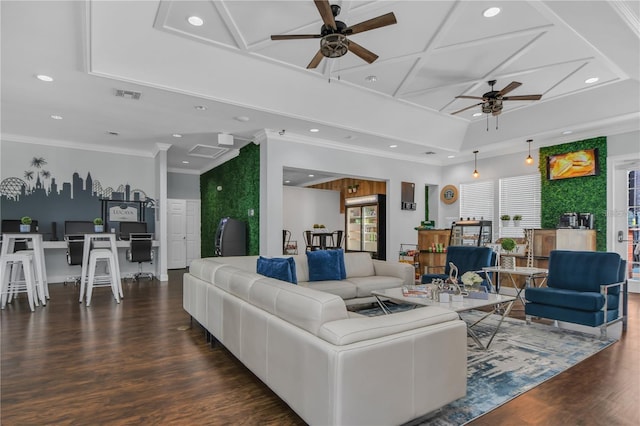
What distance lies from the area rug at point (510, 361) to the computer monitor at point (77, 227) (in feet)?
24.8

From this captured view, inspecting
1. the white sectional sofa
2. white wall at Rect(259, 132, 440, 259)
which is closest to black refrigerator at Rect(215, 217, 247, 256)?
white wall at Rect(259, 132, 440, 259)

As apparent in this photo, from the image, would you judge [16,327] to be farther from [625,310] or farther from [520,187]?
[520,187]

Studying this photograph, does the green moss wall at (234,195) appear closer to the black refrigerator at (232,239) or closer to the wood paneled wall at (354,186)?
the black refrigerator at (232,239)

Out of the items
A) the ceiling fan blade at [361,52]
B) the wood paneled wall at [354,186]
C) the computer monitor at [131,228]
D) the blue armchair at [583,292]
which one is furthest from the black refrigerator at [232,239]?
the blue armchair at [583,292]

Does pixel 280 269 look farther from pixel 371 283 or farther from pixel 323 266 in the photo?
pixel 371 283

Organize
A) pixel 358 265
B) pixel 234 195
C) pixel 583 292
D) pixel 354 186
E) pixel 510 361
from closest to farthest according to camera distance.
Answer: pixel 510 361
pixel 583 292
pixel 358 265
pixel 234 195
pixel 354 186

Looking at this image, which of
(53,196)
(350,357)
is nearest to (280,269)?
(350,357)

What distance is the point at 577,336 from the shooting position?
3740 millimetres

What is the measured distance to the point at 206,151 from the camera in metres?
8.16

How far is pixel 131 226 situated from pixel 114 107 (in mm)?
3486

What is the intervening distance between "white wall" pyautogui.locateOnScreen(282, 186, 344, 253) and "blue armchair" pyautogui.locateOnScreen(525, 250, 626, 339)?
8319mm

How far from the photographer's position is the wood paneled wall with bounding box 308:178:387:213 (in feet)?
33.3

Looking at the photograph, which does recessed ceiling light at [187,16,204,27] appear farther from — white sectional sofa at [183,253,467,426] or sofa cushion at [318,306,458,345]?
sofa cushion at [318,306,458,345]

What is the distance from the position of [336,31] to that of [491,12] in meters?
1.65
